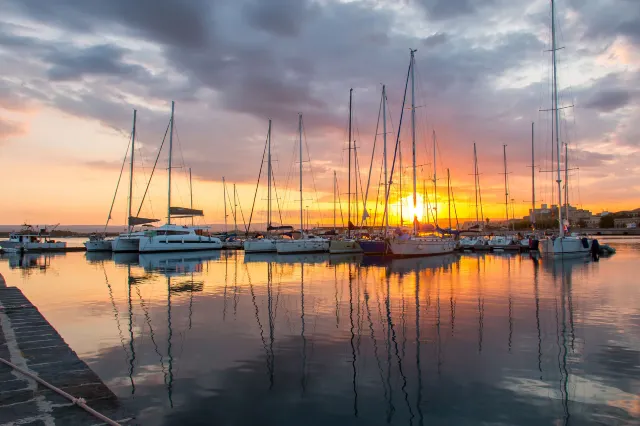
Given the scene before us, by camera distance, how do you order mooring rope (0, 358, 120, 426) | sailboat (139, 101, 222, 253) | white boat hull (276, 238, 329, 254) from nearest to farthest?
1. mooring rope (0, 358, 120, 426)
2. white boat hull (276, 238, 329, 254)
3. sailboat (139, 101, 222, 253)

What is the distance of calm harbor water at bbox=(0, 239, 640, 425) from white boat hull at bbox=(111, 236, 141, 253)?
116ft

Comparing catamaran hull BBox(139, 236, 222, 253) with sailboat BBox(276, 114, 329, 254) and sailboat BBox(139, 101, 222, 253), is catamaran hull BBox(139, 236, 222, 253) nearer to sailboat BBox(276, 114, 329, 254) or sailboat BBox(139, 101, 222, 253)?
sailboat BBox(139, 101, 222, 253)

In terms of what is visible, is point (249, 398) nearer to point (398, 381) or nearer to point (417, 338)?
point (398, 381)

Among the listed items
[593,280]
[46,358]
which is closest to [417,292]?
[593,280]

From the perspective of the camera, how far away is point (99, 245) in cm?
6103

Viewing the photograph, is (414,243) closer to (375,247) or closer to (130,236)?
(375,247)

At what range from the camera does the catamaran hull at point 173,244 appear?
177 feet

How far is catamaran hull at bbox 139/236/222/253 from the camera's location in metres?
53.8

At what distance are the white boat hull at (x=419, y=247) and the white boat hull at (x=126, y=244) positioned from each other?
30849 millimetres

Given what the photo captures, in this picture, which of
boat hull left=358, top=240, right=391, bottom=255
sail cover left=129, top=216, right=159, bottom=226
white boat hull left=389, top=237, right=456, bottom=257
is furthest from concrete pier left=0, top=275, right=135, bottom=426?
sail cover left=129, top=216, right=159, bottom=226

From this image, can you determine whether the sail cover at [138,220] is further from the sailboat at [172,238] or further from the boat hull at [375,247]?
the boat hull at [375,247]

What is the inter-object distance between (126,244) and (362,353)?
5158 centimetres

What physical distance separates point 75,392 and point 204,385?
217 cm

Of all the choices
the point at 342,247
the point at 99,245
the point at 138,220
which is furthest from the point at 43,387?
the point at 99,245
